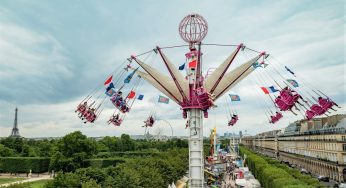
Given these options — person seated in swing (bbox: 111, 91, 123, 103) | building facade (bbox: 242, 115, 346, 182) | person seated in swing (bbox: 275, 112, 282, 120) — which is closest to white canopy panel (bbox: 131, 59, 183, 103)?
person seated in swing (bbox: 111, 91, 123, 103)

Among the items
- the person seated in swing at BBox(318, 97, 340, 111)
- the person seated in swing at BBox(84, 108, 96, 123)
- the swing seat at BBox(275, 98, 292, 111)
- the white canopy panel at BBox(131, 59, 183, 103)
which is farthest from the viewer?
the white canopy panel at BBox(131, 59, 183, 103)

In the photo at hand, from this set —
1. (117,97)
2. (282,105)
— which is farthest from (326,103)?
(117,97)

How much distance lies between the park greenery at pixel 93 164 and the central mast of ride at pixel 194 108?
296 inches

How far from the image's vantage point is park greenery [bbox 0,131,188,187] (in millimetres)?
40062

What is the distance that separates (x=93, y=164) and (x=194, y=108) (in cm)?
6135

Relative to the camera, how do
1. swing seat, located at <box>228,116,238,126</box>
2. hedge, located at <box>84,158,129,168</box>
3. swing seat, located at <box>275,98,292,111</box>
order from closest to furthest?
swing seat, located at <box>275,98,292,111</box> → swing seat, located at <box>228,116,238,126</box> → hedge, located at <box>84,158,129,168</box>

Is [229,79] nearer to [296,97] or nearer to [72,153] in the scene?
[296,97]

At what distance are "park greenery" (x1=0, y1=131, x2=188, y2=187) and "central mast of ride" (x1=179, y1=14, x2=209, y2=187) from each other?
752 centimetres

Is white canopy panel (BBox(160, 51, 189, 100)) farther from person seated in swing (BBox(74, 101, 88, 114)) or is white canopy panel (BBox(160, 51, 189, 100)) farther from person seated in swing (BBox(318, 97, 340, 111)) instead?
person seated in swing (BBox(318, 97, 340, 111))

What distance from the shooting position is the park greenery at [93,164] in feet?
131

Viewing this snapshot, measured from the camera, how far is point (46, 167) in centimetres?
9269

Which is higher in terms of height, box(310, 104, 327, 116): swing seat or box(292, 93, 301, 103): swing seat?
box(292, 93, 301, 103): swing seat

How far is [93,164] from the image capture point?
9150 centimetres

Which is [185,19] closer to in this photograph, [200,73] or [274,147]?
[200,73]
